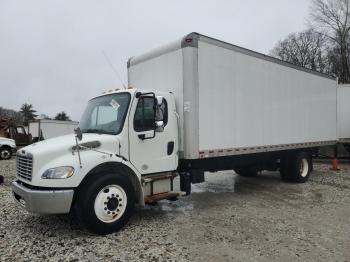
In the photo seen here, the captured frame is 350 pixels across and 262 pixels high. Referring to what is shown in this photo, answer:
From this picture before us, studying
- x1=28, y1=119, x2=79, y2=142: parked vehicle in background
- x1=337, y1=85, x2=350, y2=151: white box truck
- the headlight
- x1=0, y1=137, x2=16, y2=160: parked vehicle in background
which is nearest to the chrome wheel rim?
the headlight

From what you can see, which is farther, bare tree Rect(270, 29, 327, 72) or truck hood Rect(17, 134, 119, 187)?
bare tree Rect(270, 29, 327, 72)

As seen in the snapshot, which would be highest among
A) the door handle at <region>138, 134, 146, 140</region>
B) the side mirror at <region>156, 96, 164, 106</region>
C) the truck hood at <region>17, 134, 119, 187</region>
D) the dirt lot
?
the side mirror at <region>156, 96, 164, 106</region>

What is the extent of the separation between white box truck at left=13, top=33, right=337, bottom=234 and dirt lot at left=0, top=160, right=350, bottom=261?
51 centimetres

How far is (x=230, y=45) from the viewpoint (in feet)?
25.2

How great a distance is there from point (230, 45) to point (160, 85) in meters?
1.93

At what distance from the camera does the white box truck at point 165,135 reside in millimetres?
5320

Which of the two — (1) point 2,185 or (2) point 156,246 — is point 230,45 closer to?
(2) point 156,246

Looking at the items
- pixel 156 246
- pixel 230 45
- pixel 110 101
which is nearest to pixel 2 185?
pixel 110 101

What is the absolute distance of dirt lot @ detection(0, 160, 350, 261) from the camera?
4820 mm

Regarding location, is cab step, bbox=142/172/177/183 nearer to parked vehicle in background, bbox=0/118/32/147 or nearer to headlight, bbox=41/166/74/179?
headlight, bbox=41/166/74/179

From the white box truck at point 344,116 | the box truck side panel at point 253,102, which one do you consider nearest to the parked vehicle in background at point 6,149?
the box truck side panel at point 253,102

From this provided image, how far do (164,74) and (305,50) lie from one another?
4217 centimetres

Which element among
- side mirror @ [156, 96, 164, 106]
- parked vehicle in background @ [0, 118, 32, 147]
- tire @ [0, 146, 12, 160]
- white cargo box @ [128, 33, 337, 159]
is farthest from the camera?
parked vehicle in background @ [0, 118, 32, 147]

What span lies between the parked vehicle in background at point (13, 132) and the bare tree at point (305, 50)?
110 ft
